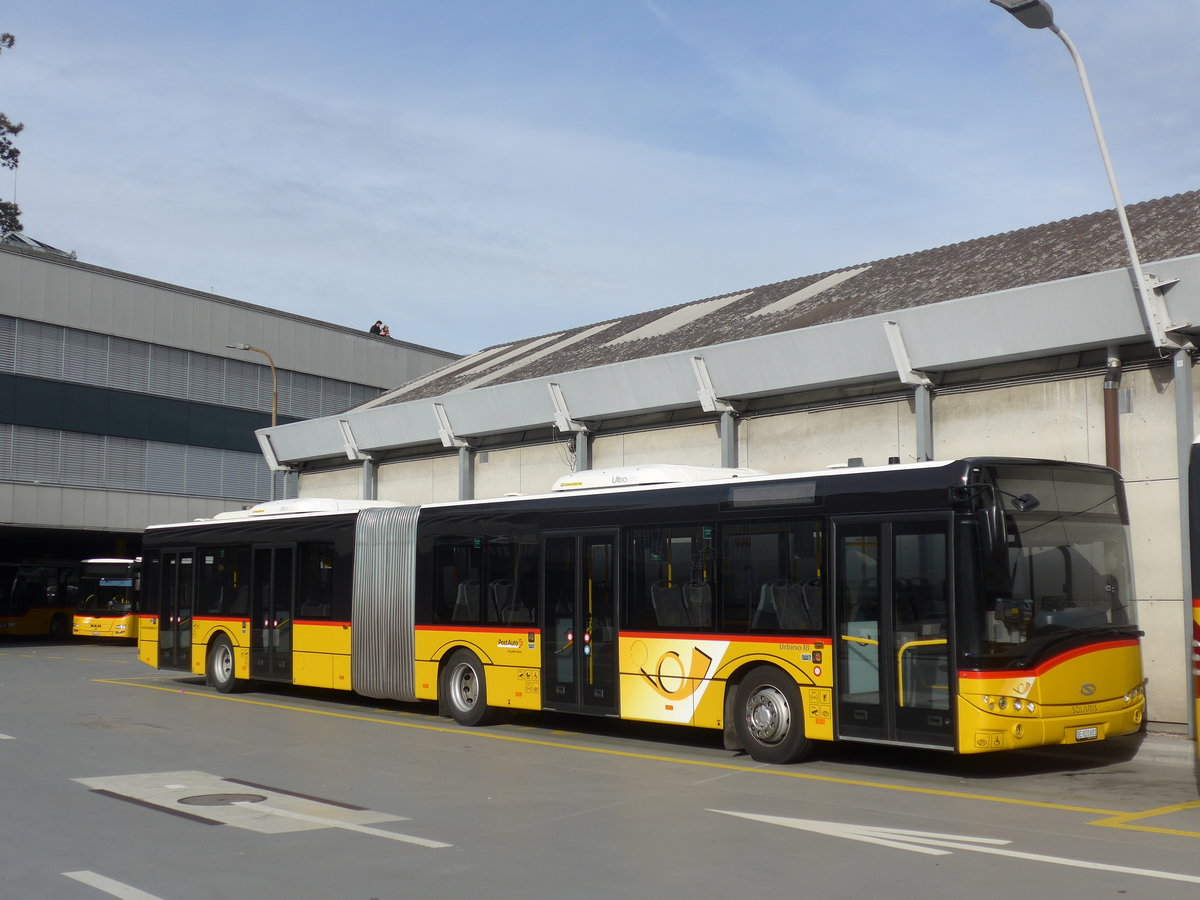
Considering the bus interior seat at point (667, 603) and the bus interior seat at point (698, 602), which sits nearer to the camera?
the bus interior seat at point (698, 602)

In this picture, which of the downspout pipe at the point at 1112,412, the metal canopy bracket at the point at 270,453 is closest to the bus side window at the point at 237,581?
the metal canopy bracket at the point at 270,453

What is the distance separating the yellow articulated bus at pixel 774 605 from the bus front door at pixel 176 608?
185 inches

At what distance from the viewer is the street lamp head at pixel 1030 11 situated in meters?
13.6

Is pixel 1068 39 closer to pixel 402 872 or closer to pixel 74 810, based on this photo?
pixel 402 872

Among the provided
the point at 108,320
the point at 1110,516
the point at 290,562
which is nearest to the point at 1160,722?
the point at 1110,516

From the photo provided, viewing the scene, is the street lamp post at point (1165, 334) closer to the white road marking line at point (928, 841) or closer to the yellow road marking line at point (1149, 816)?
the yellow road marking line at point (1149, 816)

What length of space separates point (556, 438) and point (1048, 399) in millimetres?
10294

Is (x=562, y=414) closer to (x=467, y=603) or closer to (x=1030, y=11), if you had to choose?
(x=467, y=603)

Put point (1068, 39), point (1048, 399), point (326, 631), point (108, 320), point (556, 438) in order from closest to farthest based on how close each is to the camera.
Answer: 1. point (1068, 39)
2. point (1048, 399)
3. point (326, 631)
4. point (556, 438)
5. point (108, 320)

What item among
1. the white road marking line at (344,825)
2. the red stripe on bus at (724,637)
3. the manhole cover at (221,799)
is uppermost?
the red stripe on bus at (724,637)

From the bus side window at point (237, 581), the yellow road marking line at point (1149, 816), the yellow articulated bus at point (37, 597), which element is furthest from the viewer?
the yellow articulated bus at point (37, 597)

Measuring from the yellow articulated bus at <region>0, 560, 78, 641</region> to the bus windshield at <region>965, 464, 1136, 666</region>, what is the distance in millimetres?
41338

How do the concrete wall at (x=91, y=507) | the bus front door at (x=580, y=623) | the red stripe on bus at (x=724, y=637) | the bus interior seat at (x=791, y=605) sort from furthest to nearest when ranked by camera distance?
the concrete wall at (x=91, y=507) → the bus front door at (x=580, y=623) → the bus interior seat at (x=791, y=605) → the red stripe on bus at (x=724, y=637)

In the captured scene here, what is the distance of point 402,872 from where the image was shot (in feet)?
26.7
